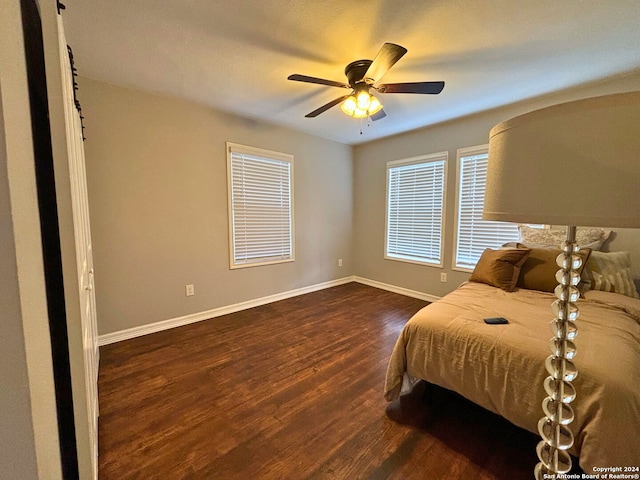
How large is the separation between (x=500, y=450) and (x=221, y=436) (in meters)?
1.54

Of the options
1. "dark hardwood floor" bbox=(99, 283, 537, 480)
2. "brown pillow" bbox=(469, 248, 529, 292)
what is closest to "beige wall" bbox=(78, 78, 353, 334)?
"dark hardwood floor" bbox=(99, 283, 537, 480)

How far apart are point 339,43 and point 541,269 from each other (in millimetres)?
2415

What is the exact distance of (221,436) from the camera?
151 centimetres

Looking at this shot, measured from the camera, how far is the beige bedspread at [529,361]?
3.50 ft

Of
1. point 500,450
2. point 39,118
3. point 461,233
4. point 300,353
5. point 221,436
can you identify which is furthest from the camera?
point 461,233

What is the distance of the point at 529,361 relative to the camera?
128 cm

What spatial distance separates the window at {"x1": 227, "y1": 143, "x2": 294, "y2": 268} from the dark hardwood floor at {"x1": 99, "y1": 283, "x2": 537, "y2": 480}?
120 cm

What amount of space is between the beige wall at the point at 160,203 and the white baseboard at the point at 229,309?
0.06 metres

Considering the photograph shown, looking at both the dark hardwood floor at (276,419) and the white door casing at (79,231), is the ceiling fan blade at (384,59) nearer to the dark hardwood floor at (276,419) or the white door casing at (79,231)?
the white door casing at (79,231)

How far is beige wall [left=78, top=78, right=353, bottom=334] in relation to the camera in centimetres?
246

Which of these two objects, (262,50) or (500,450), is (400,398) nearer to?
(500,450)

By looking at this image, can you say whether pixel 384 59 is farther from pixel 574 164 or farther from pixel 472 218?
pixel 472 218

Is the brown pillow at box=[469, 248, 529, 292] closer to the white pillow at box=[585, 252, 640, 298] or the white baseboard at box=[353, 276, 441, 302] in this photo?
the white pillow at box=[585, 252, 640, 298]

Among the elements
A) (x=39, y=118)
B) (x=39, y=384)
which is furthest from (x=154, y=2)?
(x=39, y=384)
